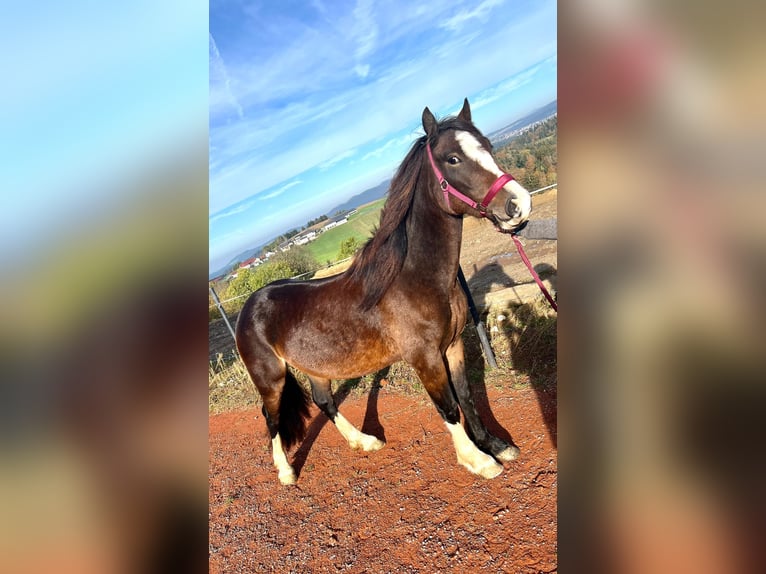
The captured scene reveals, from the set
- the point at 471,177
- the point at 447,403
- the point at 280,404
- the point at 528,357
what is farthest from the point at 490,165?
the point at 280,404

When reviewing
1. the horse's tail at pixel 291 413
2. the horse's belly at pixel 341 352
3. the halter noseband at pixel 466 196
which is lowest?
the horse's tail at pixel 291 413

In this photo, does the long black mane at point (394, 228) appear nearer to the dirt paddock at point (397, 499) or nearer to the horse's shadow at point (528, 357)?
the dirt paddock at point (397, 499)

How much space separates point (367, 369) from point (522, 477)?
1361 millimetres

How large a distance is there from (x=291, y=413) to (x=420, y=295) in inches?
82.6

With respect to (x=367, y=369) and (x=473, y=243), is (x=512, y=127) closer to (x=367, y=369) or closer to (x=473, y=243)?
(x=473, y=243)

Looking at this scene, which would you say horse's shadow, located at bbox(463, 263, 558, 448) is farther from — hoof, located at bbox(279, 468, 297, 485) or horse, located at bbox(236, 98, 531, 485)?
hoof, located at bbox(279, 468, 297, 485)

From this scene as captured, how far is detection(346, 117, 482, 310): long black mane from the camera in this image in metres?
2.77

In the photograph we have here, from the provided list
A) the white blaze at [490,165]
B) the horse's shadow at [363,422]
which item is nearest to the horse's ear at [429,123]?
the white blaze at [490,165]

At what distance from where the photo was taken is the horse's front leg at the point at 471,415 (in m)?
2.98

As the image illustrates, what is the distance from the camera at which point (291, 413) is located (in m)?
4.07
